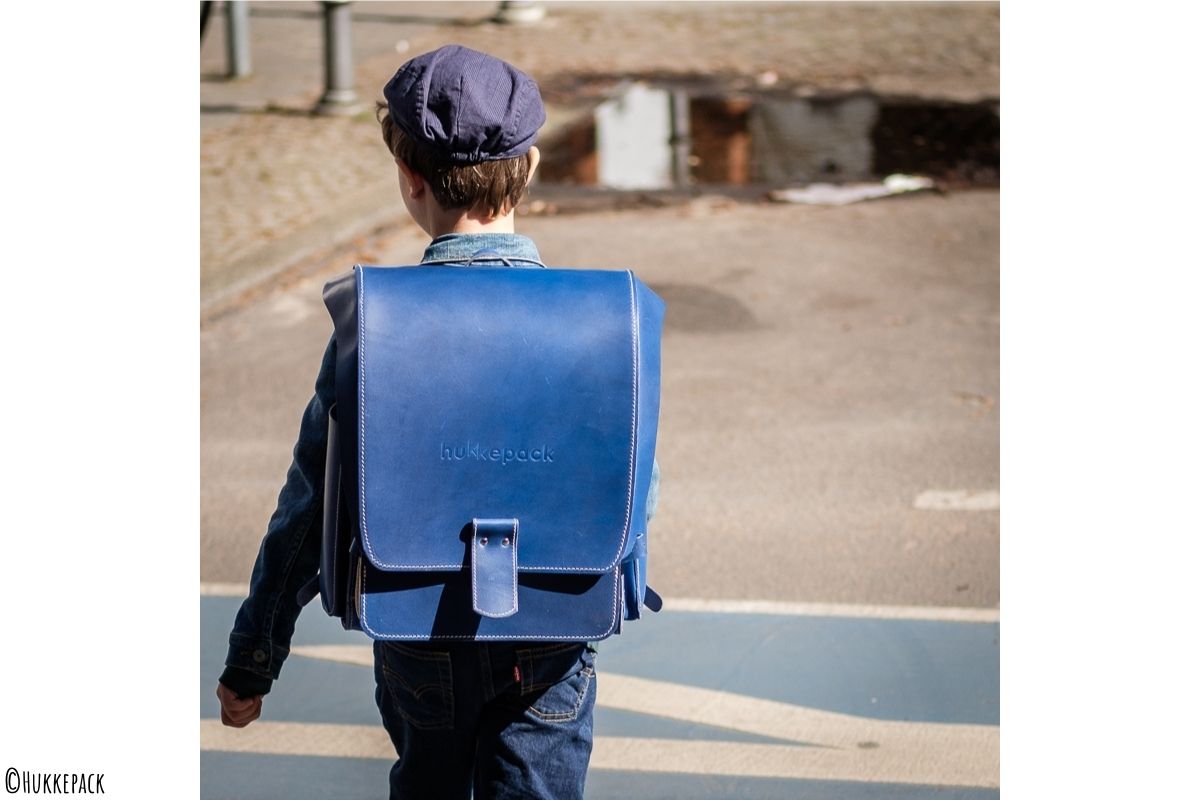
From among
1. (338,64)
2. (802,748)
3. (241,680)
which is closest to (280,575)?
(241,680)

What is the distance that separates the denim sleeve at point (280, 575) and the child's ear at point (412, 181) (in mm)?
281

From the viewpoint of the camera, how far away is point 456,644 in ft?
7.06

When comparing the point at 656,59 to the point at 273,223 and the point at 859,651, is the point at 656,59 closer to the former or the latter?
the point at 273,223

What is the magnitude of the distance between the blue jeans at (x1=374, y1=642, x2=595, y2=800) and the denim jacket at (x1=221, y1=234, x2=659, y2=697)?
0.18 metres

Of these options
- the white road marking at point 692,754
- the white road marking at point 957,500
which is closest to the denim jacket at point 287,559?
the white road marking at point 692,754

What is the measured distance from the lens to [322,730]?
3.90 m

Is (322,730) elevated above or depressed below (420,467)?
below

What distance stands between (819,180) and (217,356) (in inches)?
192

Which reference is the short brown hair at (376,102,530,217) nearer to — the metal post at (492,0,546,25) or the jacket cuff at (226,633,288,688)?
the jacket cuff at (226,633,288,688)

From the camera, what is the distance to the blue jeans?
2.16 metres

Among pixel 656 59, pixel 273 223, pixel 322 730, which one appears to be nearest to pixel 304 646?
pixel 322 730

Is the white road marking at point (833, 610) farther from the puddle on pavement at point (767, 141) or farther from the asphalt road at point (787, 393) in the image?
the puddle on pavement at point (767, 141)
